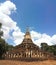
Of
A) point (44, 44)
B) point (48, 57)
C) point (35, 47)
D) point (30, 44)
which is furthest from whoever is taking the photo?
point (44, 44)

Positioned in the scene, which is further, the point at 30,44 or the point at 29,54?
the point at 30,44

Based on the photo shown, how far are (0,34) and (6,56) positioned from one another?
6823 mm

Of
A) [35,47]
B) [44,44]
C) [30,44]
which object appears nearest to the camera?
[35,47]

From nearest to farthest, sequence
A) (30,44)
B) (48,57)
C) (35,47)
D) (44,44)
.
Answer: (48,57) < (35,47) < (30,44) < (44,44)

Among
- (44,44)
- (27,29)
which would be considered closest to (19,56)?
(27,29)

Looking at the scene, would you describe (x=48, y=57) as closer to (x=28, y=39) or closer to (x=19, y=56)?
(x=19, y=56)

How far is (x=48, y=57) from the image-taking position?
6203 cm

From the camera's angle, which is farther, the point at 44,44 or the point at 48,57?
the point at 44,44

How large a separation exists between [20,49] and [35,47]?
4.31m

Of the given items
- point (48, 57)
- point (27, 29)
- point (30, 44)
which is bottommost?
point (48, 57)

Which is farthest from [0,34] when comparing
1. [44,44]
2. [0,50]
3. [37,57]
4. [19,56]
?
[44,44]

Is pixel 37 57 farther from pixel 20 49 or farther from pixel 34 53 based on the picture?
pixel 20 49

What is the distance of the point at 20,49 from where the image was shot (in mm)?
65625

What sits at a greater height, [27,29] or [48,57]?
[27,29]
